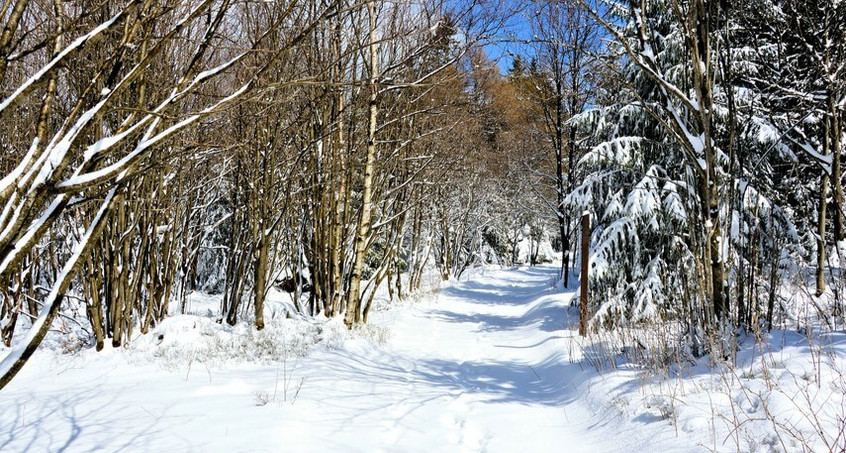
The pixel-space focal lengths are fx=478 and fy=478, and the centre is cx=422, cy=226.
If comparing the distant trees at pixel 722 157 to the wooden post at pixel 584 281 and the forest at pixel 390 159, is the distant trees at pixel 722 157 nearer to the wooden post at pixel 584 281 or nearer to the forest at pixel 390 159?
the forest at pixel 390 159

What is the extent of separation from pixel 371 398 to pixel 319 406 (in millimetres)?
646

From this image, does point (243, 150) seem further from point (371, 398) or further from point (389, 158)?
point (389, 158)

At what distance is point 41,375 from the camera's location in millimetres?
5395

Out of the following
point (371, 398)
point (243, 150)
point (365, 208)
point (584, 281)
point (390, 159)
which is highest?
point (390, 159)

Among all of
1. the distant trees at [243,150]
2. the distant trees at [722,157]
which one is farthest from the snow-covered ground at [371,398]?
the distant trees at [722,157]

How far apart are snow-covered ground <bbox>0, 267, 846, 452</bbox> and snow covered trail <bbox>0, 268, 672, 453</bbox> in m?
0.02

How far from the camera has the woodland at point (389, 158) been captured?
419cm

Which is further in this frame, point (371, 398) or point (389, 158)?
point (389, 158)

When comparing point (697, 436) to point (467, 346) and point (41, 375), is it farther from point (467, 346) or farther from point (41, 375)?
point (41, 375)

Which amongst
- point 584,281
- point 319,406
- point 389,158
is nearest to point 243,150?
point 319,406

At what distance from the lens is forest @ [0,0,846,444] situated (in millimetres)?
4172

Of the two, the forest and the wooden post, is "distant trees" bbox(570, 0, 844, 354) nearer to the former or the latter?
the forest

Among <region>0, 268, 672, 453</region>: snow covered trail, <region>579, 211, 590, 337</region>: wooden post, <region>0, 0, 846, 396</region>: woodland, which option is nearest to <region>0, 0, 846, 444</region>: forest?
<region>0, 0, 846, 396</region>: woodland

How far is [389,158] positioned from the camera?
845 centimetres
